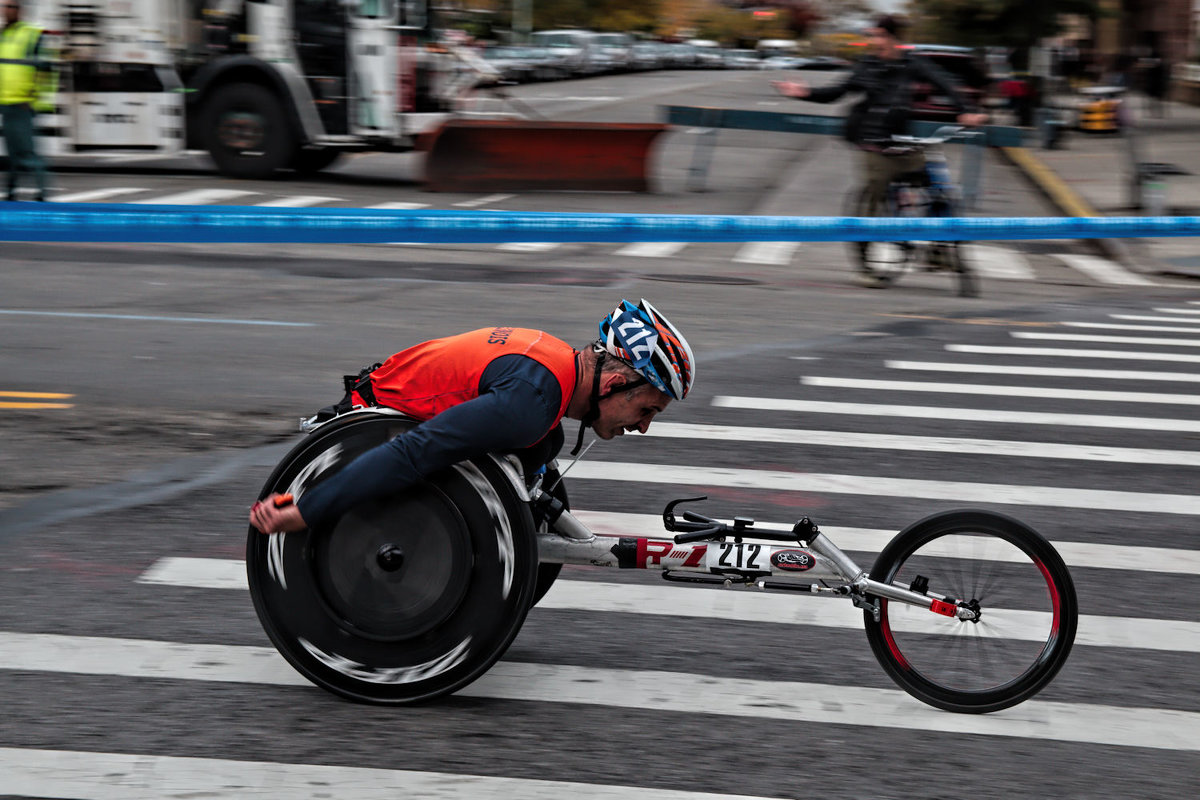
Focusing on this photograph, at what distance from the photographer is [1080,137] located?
111 ft

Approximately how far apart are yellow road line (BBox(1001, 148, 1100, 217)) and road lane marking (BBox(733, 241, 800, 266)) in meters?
5.17

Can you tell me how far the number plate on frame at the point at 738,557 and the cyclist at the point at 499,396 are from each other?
1.58 feet

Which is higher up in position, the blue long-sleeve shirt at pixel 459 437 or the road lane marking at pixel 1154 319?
the blue long-sleeve shirt at pixel 459 437

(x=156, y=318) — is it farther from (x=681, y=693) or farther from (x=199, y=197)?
(x=199, y=197)

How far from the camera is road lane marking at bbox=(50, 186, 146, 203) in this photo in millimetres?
17812

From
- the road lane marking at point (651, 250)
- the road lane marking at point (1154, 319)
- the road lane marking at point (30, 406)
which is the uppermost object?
the road lane marking at point (651, 250)

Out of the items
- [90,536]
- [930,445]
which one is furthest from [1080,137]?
[90,536]

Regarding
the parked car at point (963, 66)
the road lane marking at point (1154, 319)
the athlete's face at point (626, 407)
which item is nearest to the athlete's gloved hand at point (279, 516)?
the athlete's face at point (626, 407)

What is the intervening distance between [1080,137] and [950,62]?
141 inches

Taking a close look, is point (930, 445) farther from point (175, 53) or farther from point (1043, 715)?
point (175, 53)

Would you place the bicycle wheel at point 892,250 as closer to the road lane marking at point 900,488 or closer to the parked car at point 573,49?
the road lane marking at point 900,488

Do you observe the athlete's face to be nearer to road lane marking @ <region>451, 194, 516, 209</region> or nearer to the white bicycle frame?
the white bicycle frame

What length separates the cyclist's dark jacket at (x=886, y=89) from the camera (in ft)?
43.2

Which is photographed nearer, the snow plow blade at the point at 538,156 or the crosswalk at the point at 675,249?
the crosswalk at the point at 675,249
